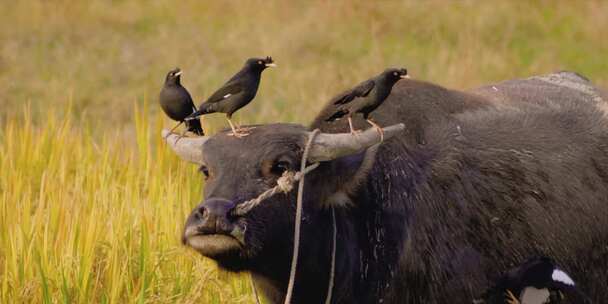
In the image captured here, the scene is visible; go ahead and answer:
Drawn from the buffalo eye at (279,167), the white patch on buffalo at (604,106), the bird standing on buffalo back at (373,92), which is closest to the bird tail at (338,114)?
the bird standing on buffalo back at (373,92)

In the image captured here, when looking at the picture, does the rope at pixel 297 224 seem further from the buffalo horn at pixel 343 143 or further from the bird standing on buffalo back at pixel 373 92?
the bird standing on buffalo back at pixel 373 92

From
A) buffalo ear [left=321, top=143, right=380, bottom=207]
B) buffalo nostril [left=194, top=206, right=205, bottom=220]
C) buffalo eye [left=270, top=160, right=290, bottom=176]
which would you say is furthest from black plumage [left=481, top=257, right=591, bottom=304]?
buffalo nostril [left=194, top=206, right=205, bottom=220]

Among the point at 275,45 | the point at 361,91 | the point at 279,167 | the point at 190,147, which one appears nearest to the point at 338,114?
the point at 361,91

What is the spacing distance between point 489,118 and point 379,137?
2.54 ft

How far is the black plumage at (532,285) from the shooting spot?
4.08 metres

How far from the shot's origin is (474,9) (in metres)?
12.0

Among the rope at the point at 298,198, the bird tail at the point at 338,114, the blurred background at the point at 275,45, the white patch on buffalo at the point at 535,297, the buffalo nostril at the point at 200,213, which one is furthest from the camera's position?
the blurred background at the point at 275,45

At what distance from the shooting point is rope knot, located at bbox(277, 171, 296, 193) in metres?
3.78

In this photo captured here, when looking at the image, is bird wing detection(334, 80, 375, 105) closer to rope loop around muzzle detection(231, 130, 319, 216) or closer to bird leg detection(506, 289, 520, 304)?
rope loop around muzzle detection(231, 130, 319, 216)

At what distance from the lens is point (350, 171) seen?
3.96m

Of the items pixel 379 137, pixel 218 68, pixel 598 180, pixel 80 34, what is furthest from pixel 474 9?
pixel 379 137

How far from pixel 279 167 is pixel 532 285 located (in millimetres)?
939

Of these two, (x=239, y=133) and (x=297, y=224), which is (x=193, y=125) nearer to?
(x=239, y=133)

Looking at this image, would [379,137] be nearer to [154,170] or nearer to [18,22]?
[154,170]
